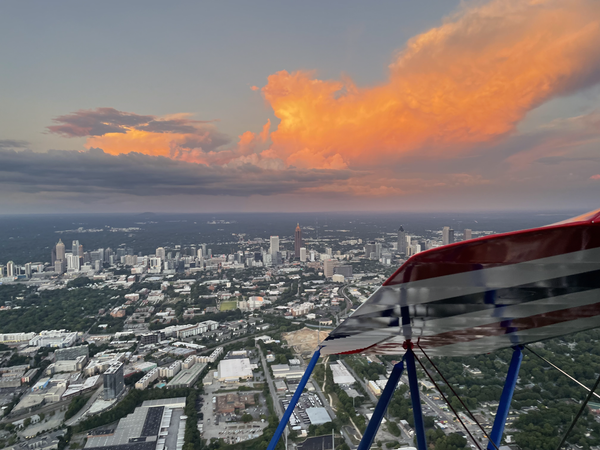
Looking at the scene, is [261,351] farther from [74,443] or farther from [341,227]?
[341,227]

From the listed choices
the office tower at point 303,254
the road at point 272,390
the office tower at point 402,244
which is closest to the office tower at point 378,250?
the office tower at point 402,244

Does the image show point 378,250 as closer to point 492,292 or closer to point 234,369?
point 234,369

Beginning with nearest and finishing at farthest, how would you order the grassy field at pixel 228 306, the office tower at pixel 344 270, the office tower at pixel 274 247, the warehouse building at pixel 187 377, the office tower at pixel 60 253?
1. the warehouse building at pixel 187 377
2. the grassy field at pixel 228 306
3. the office tower at pixel 344 270
4. the office tower at pixel 60 253
5. the office tower at pixel 274 247

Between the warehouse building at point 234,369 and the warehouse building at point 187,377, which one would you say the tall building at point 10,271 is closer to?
the warehouse building at point 187,377

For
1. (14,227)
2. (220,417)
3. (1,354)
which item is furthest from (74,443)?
(14,227)

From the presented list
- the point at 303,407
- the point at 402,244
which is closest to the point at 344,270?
the point at 402,244
